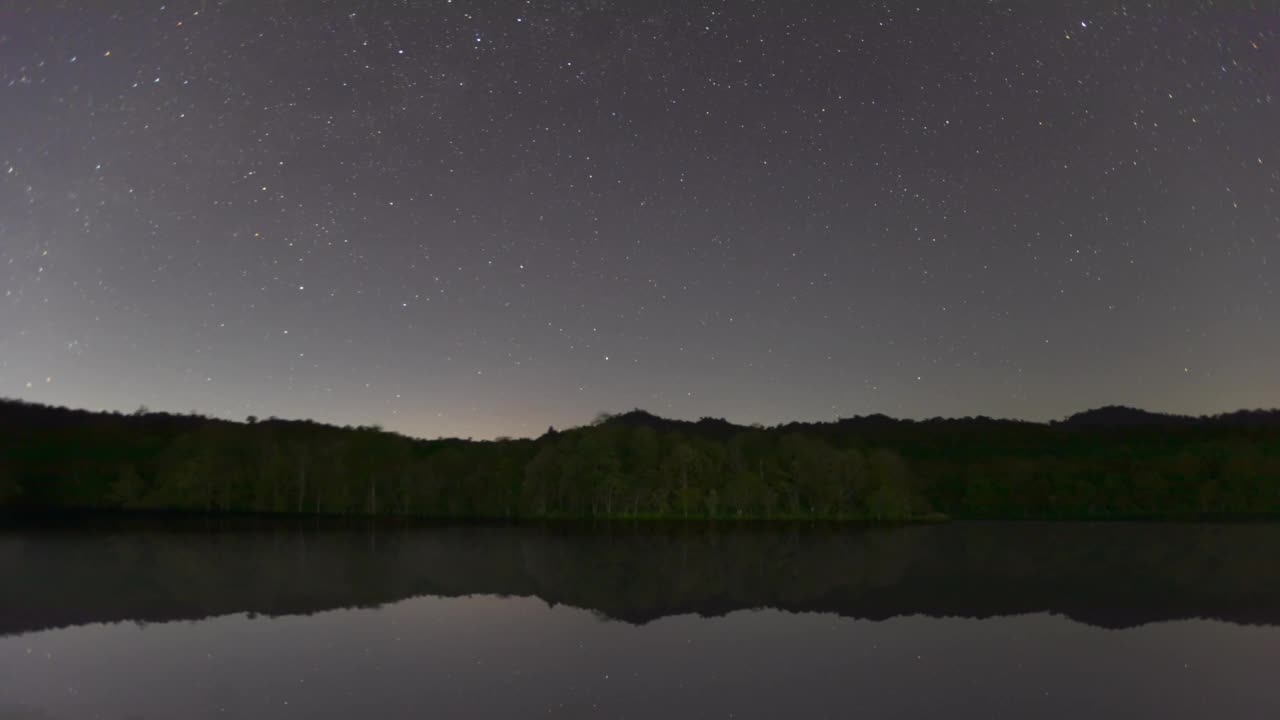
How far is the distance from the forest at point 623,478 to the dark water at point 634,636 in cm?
5936

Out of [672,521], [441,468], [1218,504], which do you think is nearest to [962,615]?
[672,521]

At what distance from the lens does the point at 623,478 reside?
108625 mm

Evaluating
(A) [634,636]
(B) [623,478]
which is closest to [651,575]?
(A) [634,636]

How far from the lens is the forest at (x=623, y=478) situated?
10794 centimetres

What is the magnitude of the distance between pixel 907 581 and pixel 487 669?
22.7m

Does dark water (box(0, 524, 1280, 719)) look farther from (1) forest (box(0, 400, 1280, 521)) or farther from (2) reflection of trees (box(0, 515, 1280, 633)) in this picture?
(1) forest (box(0, 400, 1280, 521))

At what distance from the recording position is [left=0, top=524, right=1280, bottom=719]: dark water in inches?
662

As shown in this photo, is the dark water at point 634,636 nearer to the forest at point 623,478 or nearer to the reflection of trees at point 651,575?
the reflection of trees at point 651,575

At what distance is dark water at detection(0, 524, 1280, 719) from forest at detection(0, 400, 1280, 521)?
59356 millimetres

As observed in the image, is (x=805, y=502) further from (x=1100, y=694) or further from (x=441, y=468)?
(x=1100, y=694)

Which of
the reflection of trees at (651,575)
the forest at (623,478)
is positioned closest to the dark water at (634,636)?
the reflection of trees at (651,575)

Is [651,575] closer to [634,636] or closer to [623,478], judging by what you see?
[634,636]

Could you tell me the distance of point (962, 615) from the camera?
91.0 ft

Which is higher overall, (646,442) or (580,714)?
(646,442)
